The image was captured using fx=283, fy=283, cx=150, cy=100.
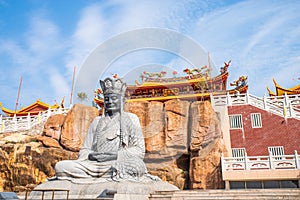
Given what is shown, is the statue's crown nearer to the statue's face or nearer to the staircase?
the statue's face

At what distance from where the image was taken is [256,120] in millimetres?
17203

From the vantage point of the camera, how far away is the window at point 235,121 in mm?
17530

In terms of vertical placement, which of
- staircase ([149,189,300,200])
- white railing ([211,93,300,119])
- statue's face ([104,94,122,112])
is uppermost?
white railing ([211,93,300,119])

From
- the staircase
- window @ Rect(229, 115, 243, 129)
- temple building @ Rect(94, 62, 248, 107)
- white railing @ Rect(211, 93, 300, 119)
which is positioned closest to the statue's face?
the staircase

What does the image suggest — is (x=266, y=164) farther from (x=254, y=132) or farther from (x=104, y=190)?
(x=104, y=190)

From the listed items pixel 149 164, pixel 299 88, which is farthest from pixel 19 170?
pixel 299 88

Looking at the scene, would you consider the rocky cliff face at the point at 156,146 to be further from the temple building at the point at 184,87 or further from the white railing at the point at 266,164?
the temple building at the point at 184,87

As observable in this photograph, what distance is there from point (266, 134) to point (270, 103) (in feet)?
7.27

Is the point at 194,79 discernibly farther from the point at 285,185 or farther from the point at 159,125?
the point at 285,185

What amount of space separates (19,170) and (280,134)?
1481 centimetres

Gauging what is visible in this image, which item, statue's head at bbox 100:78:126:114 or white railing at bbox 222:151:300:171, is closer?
statue's head at bbox 100:78:126:114

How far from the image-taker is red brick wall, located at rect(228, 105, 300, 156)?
16.1 metres

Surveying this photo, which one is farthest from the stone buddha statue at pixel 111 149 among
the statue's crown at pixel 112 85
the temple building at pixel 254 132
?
the temple building at pixel 254 132

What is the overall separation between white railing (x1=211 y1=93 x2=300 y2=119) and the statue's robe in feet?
39.8
